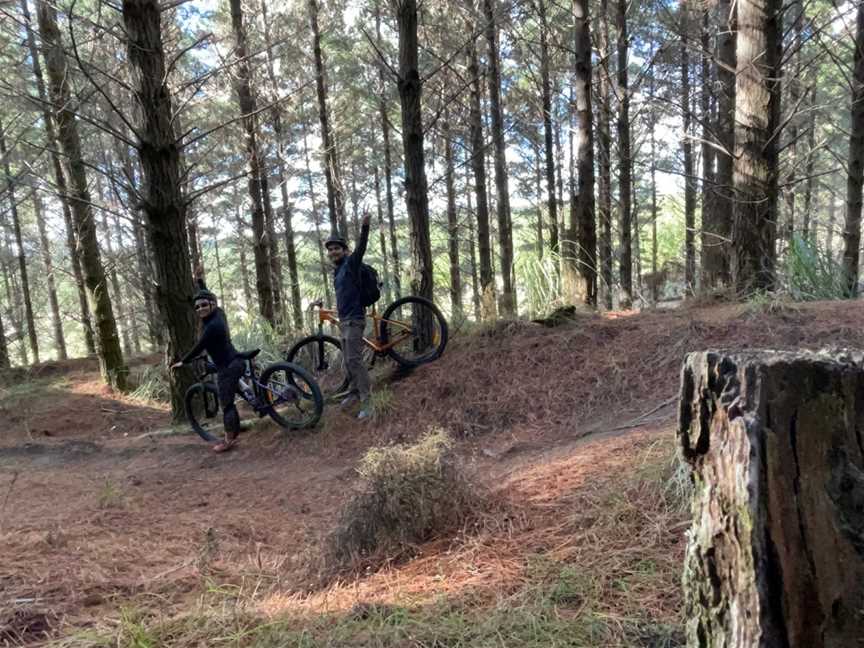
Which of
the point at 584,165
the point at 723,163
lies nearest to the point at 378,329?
the point at 584,165

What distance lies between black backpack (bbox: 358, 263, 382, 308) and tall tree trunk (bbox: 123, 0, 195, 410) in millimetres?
2521

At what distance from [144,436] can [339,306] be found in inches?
133

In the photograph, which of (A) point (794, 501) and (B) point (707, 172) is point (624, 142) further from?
(A) point (794, 501)

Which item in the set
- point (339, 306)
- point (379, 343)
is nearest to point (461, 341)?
point (379, 343)

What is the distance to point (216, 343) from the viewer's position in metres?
6.12

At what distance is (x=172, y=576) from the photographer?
2730 mm

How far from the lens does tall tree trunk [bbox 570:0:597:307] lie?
7855 mm

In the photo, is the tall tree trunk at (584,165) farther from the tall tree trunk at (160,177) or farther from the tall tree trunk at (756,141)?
the tall tree trunk at (160,177)

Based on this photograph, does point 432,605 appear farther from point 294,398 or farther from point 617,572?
point 294,398

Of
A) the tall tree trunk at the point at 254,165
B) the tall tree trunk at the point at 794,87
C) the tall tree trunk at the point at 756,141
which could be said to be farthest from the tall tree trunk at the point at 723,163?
the tall tree trunk at the point at 254,165

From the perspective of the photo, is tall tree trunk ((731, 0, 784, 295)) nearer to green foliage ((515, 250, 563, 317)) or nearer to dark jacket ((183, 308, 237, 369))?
green foliage ((515, 250, 563, 317))

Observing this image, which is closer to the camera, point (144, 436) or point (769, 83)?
point (769, 83)

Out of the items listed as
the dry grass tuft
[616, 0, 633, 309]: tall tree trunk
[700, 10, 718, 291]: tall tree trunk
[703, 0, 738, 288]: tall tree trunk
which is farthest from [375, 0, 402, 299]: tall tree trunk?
the dry grass tuft

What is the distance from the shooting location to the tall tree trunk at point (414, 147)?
21.7 ft
